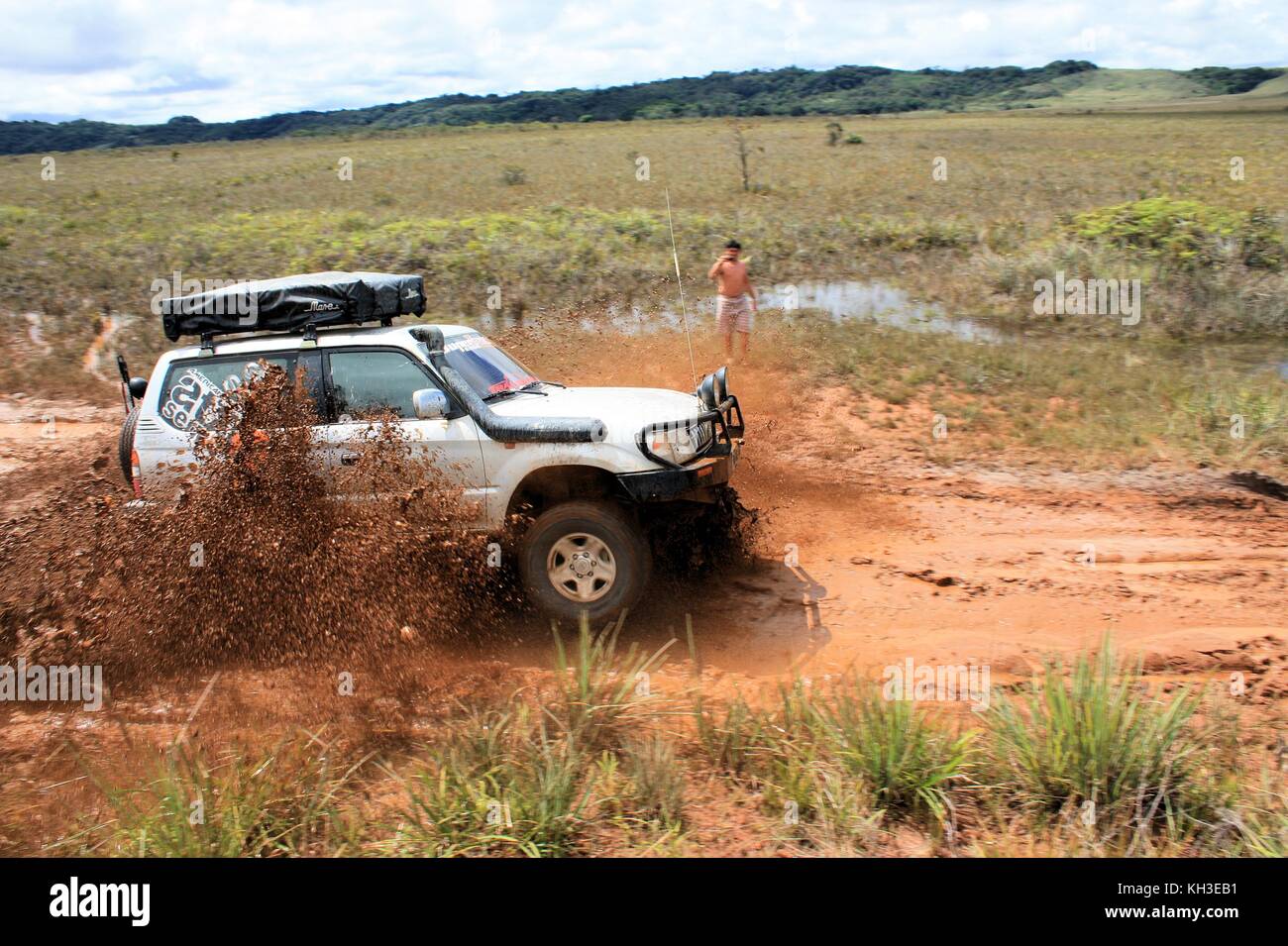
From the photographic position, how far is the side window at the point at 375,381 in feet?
21.1

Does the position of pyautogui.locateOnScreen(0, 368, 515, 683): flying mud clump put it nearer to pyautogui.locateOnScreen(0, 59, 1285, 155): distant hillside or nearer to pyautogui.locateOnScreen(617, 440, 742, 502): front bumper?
pyautogui.locateOnScreen(617, 440, 742, 502): front bumper

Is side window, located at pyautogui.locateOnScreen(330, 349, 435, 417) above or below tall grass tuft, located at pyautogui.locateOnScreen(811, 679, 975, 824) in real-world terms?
above

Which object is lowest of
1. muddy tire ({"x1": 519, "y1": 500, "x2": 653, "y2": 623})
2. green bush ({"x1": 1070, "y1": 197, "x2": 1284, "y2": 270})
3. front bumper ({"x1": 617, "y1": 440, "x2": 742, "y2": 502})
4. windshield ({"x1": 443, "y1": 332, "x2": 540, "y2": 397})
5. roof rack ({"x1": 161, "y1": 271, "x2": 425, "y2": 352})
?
muddy tire ({"x1": 519, "y1": 500, "x2": 653, "y2": 623})

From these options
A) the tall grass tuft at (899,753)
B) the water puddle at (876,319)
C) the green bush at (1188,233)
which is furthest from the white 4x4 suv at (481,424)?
the green bush at (1188,233)

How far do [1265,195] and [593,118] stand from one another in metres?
70.6

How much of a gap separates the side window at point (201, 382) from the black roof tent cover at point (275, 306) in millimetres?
279

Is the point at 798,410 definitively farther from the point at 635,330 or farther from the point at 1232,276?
the point at 1232,276

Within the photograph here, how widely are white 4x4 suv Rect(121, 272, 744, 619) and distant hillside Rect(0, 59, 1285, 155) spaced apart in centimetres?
8602

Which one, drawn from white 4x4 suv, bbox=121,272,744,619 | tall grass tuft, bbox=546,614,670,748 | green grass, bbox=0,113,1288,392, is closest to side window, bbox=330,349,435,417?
white 4x4 suv, bbox=121,272,744,619

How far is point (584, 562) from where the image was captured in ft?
20.3

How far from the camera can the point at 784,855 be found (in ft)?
13.2

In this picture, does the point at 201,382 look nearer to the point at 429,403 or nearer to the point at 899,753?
the point at 429,403

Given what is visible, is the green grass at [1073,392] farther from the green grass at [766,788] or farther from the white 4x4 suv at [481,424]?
the green grass at [766,788]

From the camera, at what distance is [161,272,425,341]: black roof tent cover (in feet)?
21.8
